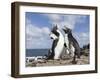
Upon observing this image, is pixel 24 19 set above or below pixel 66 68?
above

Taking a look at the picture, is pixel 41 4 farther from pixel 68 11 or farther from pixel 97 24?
pixel 97 24

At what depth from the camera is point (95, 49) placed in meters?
2.21

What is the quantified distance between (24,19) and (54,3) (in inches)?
12.6

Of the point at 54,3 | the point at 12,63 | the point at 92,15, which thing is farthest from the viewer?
the point at 92,15

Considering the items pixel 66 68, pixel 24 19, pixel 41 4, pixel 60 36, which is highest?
pixel 41 4

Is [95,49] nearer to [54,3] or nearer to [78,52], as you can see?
[78,52]

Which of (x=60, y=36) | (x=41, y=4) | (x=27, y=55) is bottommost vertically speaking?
(x=27, y=55)

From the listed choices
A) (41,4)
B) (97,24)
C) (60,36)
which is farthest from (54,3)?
(97,24)

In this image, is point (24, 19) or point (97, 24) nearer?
point (24, 19)

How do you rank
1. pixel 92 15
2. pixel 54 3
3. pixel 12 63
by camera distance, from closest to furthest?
pixel 12 63
pixel 54 3
pixel 92 15

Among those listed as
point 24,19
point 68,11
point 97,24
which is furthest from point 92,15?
point 24,19

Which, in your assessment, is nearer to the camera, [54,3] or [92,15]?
[54,3]

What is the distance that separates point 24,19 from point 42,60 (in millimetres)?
378

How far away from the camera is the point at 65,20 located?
6.77ft
